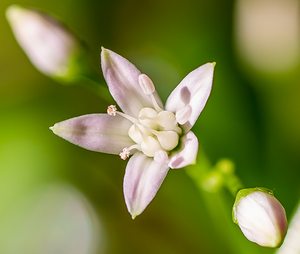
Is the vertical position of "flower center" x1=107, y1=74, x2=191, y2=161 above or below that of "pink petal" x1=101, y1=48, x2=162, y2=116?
below

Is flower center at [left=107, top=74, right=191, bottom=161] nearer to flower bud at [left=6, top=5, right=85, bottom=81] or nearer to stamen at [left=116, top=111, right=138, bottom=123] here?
stamen at [left=116, top=111, right=138, bottom=123]

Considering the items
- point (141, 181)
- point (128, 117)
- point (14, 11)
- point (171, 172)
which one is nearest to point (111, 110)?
point (128, 117)

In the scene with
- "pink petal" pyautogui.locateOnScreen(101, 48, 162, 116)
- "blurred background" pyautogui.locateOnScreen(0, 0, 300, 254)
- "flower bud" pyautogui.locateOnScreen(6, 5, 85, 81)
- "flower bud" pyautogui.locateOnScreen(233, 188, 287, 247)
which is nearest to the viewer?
"flower bud" pyautogui.locateOnScreen(233, 188, 287, 247)

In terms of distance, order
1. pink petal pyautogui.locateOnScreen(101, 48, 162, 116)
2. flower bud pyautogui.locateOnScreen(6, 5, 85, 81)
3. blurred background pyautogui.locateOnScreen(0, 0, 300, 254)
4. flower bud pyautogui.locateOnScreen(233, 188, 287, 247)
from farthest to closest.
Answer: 1. blurred background pyautogui.locateOnScreen(0, 0, 300, 254)
2. flower bud pyautogui.locateOnScreen(6, 5, 85, 81)
3. pink petal pyautogui.locateOnScreen(101, 48, 162, 116)
4. flower bud pyautogui.locateOnScreen(233, 188, 287, 247)

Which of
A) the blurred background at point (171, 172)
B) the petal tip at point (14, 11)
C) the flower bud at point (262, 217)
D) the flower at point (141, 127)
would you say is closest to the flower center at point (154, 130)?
the flower at point (141, 127)

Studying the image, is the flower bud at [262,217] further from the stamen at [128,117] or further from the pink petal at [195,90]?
the stamen at [128,117]

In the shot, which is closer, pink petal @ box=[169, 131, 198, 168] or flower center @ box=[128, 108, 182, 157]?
pink petal @ box=[169, 131, 198, 168]

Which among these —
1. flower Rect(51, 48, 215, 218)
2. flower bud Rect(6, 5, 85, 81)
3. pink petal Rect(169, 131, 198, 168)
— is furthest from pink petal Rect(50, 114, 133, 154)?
flower bud Rect(6, 5, 85, 81)
